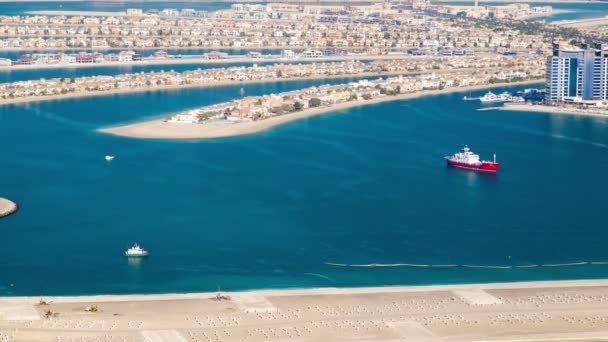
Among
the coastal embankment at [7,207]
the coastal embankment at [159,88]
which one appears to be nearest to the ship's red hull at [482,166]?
the coastal embankment at [7,207]

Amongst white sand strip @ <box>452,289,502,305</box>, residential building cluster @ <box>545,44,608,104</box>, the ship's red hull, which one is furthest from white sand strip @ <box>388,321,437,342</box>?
residential building cluster @ <box>545,44,608,104</box>

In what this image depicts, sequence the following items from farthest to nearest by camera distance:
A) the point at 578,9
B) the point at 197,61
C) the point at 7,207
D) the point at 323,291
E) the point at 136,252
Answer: the point at 578,9 → the point at 197,61 → the point at 7,207 → the point at 136,252 → the point at 323,291

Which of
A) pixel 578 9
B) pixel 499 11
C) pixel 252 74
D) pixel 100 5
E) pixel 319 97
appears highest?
pixel 319 97

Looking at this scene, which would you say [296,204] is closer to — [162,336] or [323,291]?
[323,291]

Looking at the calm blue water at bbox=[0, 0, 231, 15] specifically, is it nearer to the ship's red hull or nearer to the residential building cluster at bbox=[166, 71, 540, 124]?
the residential building cluster at bbox=[166, 71, 540, 124]

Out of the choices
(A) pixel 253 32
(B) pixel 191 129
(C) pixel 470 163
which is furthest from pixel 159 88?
(A) pixel 253 32

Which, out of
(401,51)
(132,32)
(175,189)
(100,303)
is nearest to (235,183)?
(175,189)
